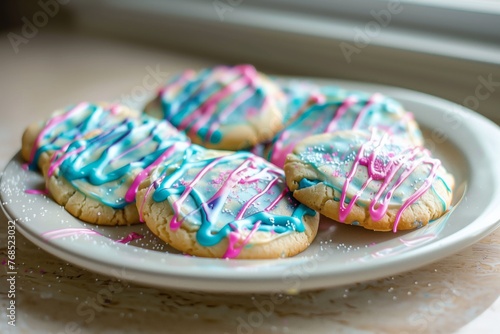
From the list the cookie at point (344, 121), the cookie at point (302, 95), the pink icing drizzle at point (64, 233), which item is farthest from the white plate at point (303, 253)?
the cookie at point (302, 95)

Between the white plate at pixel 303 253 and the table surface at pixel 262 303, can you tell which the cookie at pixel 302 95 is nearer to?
the white plate at pixel 303 253

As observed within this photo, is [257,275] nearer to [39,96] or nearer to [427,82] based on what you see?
[427,82]

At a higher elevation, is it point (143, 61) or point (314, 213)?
point (314, 213)

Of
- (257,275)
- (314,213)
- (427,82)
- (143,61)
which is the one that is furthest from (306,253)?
(143,61)

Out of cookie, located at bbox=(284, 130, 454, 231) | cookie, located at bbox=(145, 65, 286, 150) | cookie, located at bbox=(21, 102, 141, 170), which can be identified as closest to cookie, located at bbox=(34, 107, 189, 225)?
cookie, located at bbox=(21, 102, 141, 170)

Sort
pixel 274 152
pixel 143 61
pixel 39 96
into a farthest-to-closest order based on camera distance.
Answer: pixel 143 61 → pixel 39 96 → pixel 274 152

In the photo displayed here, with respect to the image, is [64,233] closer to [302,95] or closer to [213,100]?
[213,100]

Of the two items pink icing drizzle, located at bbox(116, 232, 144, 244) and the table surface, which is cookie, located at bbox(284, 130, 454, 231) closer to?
the table surface
